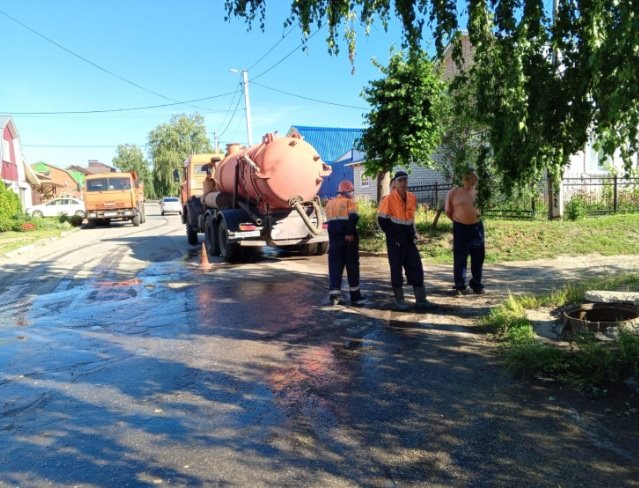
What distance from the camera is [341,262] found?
7395 millimetres

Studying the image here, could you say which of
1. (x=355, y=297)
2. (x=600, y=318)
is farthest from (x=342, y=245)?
(x=600, y=318)

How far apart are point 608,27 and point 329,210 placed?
14.5 feet

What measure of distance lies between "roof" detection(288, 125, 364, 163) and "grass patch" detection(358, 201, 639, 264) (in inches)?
1119

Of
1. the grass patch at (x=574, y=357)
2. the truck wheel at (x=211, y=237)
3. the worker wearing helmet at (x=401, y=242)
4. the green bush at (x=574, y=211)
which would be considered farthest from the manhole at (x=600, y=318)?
the truck wheel at (x=211, y=237)

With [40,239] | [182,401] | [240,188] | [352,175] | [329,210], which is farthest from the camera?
[352,175]

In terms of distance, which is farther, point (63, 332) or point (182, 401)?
point (63, 332)

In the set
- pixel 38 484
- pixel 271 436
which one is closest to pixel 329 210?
pixel 271 436

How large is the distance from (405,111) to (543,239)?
14.1ft

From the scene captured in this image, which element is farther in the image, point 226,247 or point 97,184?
point 97,184

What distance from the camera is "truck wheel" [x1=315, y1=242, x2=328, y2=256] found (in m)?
12.5

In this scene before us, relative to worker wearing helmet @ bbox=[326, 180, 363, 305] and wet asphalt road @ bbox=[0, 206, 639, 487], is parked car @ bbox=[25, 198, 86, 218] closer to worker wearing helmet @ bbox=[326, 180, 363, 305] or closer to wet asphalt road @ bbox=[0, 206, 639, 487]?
wet asphalt road @ bbox=[0, 206, 639, 487]

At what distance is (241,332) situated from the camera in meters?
6.07

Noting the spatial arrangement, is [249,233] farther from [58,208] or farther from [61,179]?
[61,179]

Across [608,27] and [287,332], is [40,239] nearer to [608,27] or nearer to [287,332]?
[287,332]
